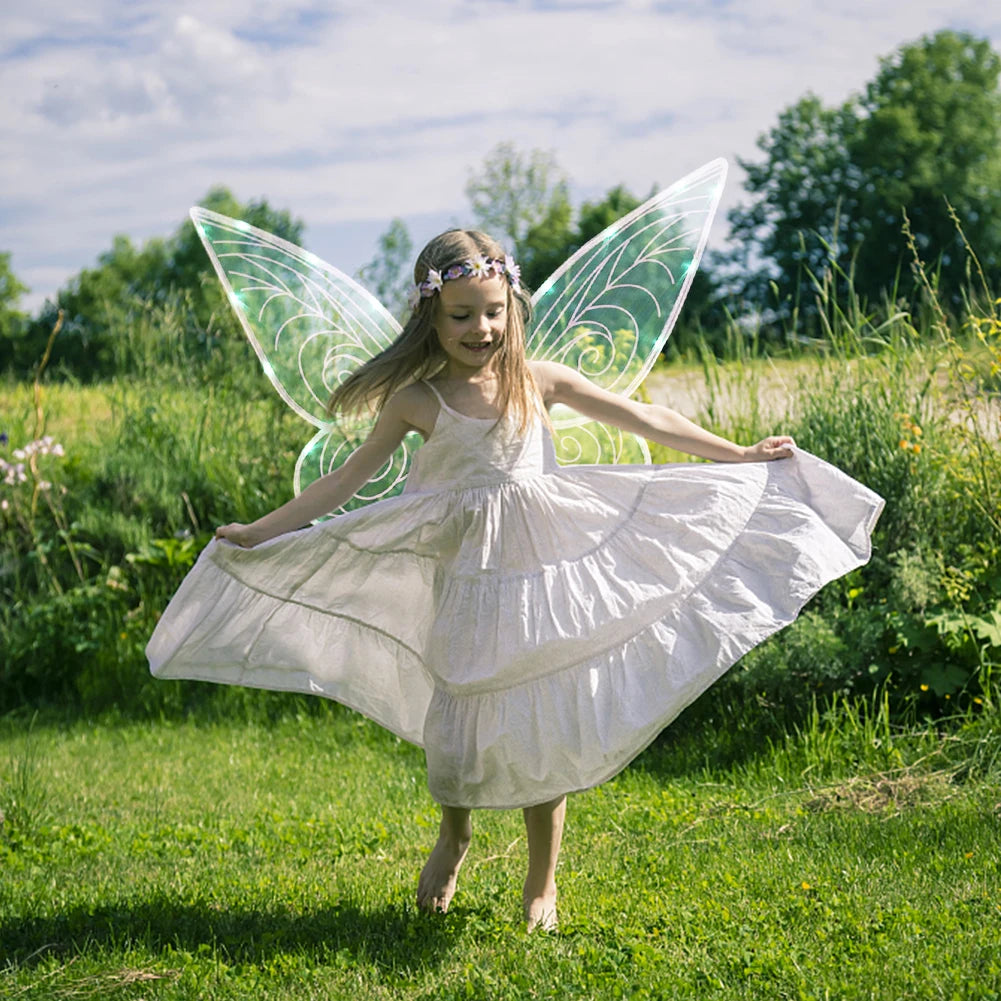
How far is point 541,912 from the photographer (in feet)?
10.5

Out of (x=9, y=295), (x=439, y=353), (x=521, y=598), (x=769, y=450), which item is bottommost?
(x=521, y=598)

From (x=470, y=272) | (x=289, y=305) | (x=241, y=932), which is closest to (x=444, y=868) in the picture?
(x=241, y=932)

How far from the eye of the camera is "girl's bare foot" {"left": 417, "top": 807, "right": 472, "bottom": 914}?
3.31 meters

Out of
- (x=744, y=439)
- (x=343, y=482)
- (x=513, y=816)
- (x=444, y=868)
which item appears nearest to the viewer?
(x=343, y=482)

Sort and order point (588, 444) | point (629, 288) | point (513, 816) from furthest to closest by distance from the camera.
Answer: point (513, 816)
point (588, 444)
point (629, 288)

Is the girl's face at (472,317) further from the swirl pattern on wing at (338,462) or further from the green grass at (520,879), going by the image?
the green grass at (520,879)

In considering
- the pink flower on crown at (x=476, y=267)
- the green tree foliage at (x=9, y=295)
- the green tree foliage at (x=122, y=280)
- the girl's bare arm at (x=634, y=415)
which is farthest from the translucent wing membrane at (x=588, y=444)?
the green tree foliage at (x=9, y=295)

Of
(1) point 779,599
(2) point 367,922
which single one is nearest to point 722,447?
(1) point 779,599

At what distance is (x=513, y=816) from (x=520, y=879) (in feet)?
2.48

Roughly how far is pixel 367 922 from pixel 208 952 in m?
0.46

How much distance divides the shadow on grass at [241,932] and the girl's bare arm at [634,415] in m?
1.50

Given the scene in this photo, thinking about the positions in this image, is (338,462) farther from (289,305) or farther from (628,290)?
(628,290)

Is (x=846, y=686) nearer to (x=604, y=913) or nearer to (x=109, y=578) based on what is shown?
(x=604, y=913)

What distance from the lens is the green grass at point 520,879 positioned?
9.78 ft
